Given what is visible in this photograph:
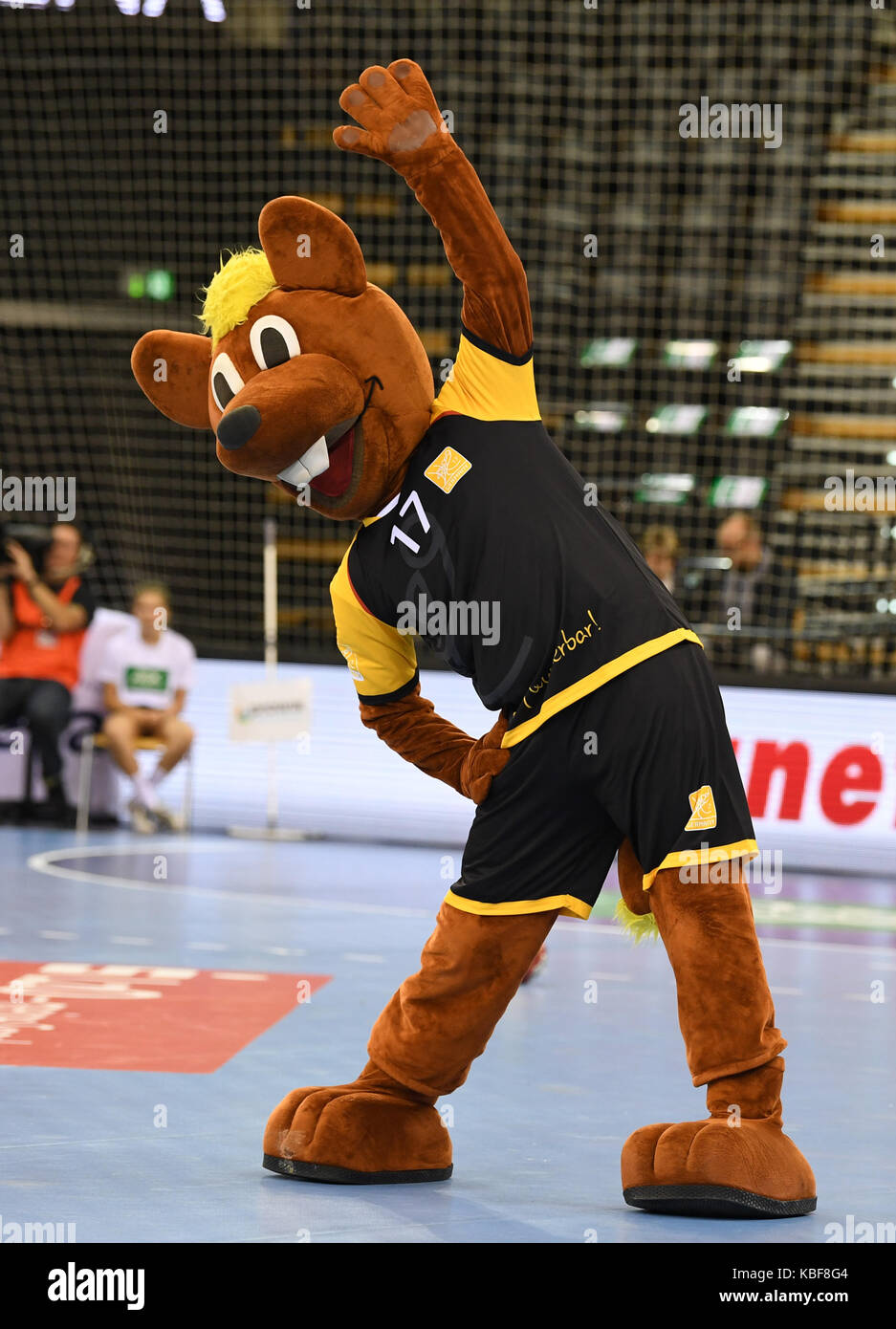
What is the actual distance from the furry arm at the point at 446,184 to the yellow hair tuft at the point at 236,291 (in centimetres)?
28

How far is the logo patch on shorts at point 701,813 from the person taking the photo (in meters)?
2.76

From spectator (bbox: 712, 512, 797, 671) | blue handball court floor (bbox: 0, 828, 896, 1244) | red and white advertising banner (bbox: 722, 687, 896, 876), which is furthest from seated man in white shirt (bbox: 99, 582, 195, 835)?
spectator (bbox: 712, 512, 797, 671)

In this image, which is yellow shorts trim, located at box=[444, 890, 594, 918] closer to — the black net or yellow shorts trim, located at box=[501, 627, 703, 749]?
yellow shorts trim, located at box=[501, 627, 703, 749]

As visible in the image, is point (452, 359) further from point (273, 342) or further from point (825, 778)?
point (273, 342)

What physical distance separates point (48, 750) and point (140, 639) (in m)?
0.73

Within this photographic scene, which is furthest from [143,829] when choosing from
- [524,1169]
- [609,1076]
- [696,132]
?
[696,132]

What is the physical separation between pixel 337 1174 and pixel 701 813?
35.9 inches

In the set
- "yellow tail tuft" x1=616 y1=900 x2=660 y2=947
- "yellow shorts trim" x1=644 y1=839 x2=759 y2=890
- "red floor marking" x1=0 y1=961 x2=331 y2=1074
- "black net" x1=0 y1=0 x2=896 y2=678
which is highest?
"black net" x1=0 y1=0 x2=896 y2=678

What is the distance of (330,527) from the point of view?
1169cm

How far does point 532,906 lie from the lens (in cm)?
286

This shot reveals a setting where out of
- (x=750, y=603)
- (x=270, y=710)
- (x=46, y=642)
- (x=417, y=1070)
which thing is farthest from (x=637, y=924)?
(x=750, y=603)

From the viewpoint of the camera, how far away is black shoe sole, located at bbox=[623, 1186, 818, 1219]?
8.86 feet

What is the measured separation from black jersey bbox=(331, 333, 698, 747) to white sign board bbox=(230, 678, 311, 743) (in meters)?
5.36

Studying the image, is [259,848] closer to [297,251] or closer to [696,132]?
[297,251]
